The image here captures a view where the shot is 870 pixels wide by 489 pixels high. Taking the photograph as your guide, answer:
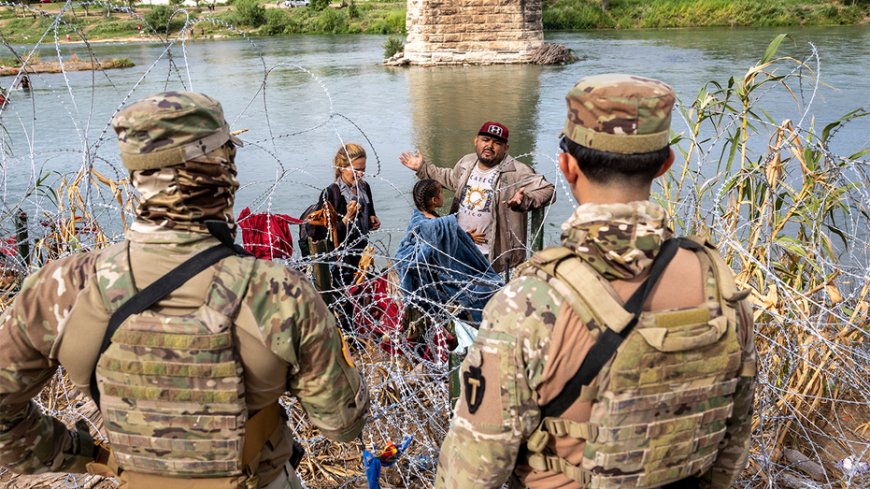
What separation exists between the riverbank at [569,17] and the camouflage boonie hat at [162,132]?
2724 centimetres

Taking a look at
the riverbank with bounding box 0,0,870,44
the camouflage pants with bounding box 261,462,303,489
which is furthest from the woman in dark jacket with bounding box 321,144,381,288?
the riverbank with bounding box 0,0,870,44

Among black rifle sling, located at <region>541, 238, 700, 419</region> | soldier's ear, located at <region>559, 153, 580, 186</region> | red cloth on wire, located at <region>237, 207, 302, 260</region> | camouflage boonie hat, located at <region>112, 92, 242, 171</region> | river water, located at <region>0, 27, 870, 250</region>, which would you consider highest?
camouflage boonie hat, located at <region>112, 92, 242, 171</region>

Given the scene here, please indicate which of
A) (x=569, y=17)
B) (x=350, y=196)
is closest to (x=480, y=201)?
(x=350, y=196)

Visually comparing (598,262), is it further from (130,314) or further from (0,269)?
(0,269)

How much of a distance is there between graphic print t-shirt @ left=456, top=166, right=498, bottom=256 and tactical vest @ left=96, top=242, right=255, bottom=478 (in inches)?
115

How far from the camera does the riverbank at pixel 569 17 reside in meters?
31.0

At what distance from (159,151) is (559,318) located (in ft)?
3.21

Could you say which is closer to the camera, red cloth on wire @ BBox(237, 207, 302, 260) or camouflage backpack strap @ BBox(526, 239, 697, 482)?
camouflage backpack strap @ BBox(526, 239, 697, 482)

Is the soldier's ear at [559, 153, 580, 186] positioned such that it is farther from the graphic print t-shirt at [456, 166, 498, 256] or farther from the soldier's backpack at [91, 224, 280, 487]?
the graphic print t-shirt at [456, 166, 498, 256]

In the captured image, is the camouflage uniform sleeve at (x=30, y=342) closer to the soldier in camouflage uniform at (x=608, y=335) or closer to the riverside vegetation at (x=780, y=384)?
the soldier in camouflage uniform at (x=608, y=335)

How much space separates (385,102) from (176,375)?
15675 mm

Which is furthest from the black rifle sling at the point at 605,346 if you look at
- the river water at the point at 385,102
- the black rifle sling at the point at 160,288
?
the river water at the point at 385,102

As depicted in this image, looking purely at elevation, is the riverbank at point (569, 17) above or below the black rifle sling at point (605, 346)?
above

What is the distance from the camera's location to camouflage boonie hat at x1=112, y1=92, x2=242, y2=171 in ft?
5.07
